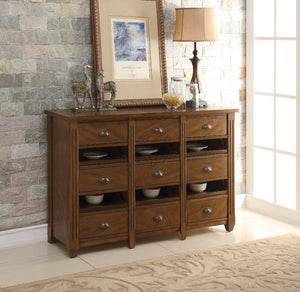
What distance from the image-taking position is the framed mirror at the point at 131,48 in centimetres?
402

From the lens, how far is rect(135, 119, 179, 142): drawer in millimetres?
3744

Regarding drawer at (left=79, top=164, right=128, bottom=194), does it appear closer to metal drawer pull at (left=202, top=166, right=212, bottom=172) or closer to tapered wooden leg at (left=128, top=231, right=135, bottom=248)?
tapered wooden leg at (left=128, top=231, right=135, bottom=248)

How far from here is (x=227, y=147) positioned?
4109 mm

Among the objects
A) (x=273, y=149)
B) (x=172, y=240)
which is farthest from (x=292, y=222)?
Result: (x=172, y=240)

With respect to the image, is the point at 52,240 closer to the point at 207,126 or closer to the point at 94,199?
the point at 94,199

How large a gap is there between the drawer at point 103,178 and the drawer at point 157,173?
0.11 metres

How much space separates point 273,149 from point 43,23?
203cm

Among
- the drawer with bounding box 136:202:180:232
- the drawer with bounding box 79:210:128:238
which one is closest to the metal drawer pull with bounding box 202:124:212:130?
the drawer with bounding box 136:202:180:232

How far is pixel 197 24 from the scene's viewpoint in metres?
4.09

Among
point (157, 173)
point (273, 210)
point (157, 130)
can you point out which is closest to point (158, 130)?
point (157, 130)

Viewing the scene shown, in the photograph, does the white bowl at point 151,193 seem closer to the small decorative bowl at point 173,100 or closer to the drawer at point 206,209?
the drawer at point 206,209

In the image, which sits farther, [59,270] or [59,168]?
[59,168]

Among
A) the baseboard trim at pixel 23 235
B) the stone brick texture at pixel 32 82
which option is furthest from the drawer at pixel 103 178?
the baseboard trim at pixel 23 235

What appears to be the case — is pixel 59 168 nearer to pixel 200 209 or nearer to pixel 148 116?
pixel 148 116
